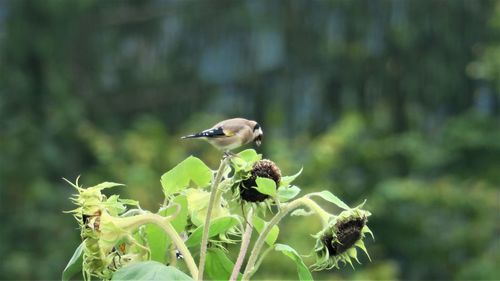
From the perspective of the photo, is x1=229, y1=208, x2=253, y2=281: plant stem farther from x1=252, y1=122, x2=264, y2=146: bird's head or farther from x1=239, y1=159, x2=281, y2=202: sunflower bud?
x1=252, y1=122, x2=264, y2=146: bird's head

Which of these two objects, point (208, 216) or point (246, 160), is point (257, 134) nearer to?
point (246, 160)

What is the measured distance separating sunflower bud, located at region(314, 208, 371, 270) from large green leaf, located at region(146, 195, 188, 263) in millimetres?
207

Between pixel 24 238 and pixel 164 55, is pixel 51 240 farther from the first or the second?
pixel 164 55

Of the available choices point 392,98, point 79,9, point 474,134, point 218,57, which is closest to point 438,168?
point 474,134

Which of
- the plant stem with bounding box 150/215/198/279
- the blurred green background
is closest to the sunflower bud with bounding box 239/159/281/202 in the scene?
the plant stem with bounding box 150/215/198/279

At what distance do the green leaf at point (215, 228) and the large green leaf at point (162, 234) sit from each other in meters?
0.03

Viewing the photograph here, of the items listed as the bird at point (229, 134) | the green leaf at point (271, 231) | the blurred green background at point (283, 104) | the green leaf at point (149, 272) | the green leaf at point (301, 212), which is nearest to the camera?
the green leaf at point (149, 272)

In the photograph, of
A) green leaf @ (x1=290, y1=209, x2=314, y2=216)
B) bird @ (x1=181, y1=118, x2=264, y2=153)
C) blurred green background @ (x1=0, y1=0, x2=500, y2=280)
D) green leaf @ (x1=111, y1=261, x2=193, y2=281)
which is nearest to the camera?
green leaf @ (x1=111, y1=261, x2=193, y2=281)

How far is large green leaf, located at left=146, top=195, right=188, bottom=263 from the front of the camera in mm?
1913

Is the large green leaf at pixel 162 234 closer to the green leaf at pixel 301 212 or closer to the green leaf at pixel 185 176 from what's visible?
the green leaf at pixel 185 176

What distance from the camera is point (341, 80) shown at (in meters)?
18.1

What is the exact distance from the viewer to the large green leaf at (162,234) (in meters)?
1.91

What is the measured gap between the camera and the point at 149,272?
1770mm

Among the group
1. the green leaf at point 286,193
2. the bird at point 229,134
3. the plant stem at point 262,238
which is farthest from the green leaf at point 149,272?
the bird at point 229,134
